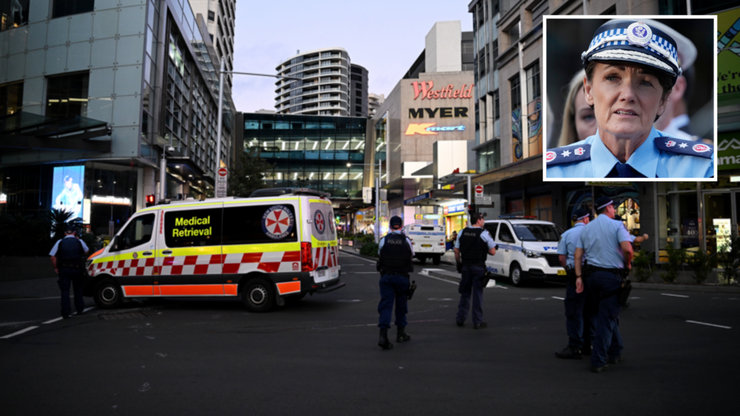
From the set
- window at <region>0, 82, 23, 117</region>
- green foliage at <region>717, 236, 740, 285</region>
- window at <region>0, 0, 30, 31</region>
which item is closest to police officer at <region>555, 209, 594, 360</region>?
green foliage at <region>717, 236, 740, 285</region>

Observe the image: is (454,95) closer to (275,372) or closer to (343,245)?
(343,245)

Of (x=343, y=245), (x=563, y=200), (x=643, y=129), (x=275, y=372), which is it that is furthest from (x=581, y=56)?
(x=343, y=245)

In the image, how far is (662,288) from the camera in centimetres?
1363

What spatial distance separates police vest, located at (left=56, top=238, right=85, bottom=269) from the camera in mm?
9594

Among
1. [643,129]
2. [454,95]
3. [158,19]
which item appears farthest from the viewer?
[454,95]

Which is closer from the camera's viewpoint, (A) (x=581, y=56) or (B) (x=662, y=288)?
(B) (x=662, y=288)

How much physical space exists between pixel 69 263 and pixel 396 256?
657cm

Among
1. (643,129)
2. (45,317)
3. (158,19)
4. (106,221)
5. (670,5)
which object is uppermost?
(158,19)

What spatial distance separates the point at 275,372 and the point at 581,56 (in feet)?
57.9

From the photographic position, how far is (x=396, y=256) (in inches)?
276

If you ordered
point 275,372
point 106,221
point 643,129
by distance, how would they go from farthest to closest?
point 106,221 → point 643,129 → point 275,372

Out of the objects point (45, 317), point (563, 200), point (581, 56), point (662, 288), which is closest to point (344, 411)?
point (45, 317)

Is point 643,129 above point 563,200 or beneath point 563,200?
above

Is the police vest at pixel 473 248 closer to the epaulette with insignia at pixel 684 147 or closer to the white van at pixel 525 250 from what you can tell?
the white van at pixel 525 250
